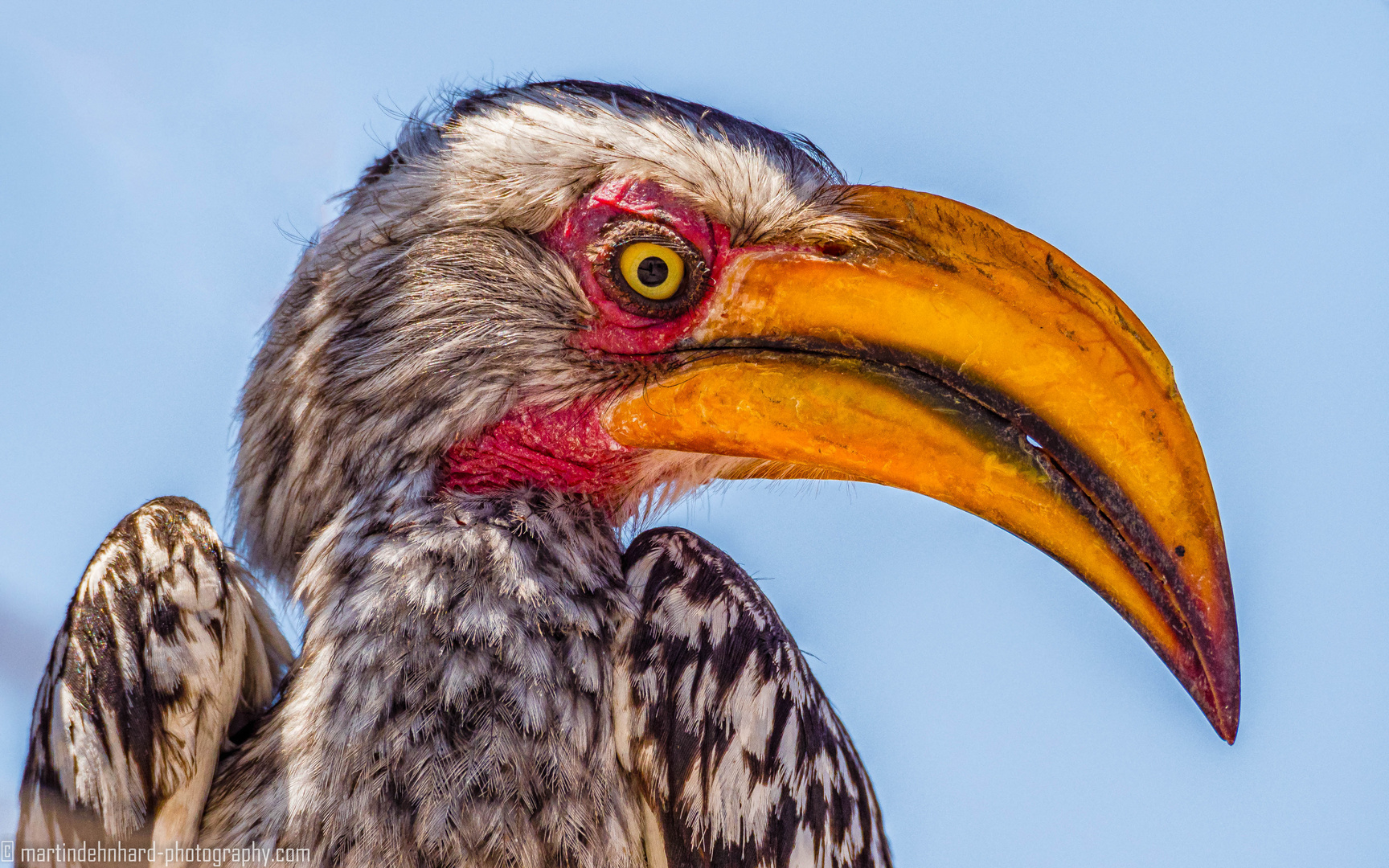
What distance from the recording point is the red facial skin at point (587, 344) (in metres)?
3.31

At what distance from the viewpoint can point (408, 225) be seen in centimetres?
347

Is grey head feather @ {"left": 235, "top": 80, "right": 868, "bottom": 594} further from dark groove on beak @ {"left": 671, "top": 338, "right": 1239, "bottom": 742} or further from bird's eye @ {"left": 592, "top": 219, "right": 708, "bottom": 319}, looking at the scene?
dark groove on beak @ {"left": 671, "top": 338, "right": 1239, "bottom": 742}

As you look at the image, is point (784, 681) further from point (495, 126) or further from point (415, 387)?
point (495, 126)

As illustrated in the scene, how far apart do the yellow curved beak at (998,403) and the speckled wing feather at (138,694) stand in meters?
1.38

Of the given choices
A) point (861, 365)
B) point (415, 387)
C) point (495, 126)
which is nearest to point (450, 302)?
point (415, 387)

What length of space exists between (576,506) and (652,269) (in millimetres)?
726

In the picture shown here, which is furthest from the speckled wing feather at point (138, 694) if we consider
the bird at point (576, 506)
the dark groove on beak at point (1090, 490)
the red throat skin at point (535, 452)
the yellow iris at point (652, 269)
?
the dark groove on beak at point (1090, 490)

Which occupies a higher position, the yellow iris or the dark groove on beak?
the yellow iris

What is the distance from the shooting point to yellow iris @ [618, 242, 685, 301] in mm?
3326

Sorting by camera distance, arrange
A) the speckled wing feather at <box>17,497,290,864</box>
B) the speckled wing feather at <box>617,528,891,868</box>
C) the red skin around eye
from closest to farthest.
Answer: the speckled wing feather at <box>17,497,290,864</box> → the speckled wing feather at <box>617,528,891,868</box> → the red skin around eye

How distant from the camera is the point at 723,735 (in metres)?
3.06

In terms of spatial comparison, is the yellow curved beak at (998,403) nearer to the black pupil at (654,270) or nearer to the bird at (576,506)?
the bird at (576,506)

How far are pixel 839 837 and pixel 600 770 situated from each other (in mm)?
711

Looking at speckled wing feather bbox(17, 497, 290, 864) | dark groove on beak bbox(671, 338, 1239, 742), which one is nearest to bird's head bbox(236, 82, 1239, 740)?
dark groove on beak bbox(671, 338, 1239, 742)
